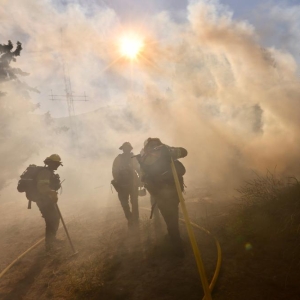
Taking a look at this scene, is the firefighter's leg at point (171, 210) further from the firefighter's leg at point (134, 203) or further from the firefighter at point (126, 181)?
the firefighter's leg at point (134, 203)

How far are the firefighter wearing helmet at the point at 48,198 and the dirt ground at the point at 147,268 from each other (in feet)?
1.46

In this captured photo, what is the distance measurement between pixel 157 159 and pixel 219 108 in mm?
13768

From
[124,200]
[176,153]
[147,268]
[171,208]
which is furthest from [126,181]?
[147,268]

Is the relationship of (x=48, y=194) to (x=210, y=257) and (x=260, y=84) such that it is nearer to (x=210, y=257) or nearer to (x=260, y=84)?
(x=210, y=257)

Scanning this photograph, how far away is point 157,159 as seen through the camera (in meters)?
4.59

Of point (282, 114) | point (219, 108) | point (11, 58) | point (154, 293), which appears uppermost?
point (11, 58)

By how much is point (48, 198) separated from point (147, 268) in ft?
11.4

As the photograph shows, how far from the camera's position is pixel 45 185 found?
592 centimetres

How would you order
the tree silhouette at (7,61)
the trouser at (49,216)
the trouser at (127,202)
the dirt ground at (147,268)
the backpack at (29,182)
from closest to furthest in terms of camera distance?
the dirt ground at (147,268) → the backpack at (29,182) → the trouser at (49,216) → the trouser at (127,202) → the tree silhouette at (7,61)

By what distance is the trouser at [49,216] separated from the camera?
6133 millimetres

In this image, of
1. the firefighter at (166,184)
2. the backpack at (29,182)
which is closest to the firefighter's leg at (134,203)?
the firefighter at (166,184)

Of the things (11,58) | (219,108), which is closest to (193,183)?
(219,108)

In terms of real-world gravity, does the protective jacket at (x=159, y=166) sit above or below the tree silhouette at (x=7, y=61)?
below

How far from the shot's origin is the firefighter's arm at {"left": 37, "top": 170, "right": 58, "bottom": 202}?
586 centimetres
